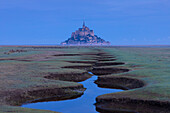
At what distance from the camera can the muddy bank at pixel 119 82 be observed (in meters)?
25.9

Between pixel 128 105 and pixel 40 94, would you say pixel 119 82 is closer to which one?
pixel 128 105

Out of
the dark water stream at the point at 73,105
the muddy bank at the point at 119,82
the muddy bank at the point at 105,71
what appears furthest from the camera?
the muddy bank at the point at 105,71

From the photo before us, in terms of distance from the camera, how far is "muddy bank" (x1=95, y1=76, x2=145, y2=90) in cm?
2589

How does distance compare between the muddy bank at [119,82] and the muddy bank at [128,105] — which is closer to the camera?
the muddy bank at [128,105]

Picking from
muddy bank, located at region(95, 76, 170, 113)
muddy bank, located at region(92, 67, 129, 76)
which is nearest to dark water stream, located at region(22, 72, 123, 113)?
muddy bank, located at region(95, 76, 170, 113)

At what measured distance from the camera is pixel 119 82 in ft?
92.0

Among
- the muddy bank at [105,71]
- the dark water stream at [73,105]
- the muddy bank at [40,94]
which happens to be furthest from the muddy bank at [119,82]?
the muddy bank at [105,71]

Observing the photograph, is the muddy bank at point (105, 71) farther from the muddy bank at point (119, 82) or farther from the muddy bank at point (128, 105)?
the muddy bank at point (128, 105)

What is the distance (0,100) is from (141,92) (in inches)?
439

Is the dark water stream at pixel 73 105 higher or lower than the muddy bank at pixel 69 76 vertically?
lower

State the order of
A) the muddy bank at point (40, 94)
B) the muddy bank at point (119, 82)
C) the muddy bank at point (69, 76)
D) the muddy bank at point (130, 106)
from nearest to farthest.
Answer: the muddy bank at point (130, 106) → the muddy bank at point (40, 94) → the muddy bank at point (119, 82) → the muddy bank at point (69, 76)

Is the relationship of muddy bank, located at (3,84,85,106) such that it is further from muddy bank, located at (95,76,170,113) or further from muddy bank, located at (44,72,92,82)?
muddy bank, located at (44,72,92,82)

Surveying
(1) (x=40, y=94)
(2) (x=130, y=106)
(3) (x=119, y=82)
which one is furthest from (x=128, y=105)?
(3) (x=119, y=82)

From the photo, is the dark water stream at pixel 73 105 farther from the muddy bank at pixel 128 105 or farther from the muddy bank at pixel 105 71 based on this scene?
the muddy bank at pixel 105 71
